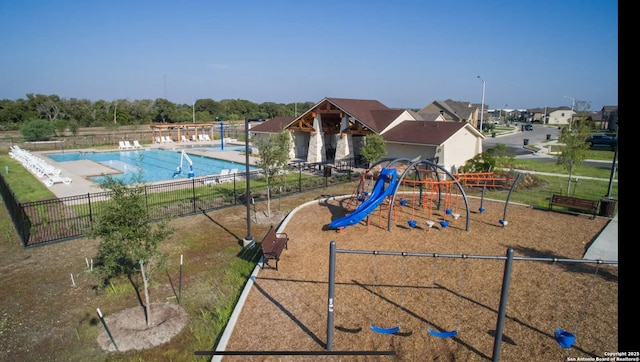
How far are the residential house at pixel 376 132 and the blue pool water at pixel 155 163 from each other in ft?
20.5

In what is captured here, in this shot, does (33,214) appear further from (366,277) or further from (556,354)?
(556,354)

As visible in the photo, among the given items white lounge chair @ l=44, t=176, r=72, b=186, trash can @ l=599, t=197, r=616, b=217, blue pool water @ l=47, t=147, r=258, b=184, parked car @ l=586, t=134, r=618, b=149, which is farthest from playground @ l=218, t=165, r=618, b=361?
parked car @ l=586, t=134, r=618, b=149

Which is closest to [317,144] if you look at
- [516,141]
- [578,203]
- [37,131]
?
[578,203]

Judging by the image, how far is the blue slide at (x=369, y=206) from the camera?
15.0 metres

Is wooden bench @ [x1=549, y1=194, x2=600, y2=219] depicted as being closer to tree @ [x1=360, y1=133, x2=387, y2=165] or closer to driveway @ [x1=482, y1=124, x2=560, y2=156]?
tree @ [x1=360, y1=133, x2=387, y2=165]

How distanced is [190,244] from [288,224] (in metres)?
4.12

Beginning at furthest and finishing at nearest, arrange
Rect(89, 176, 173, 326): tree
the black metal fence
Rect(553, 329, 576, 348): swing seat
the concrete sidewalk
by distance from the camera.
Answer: the black metal fence < the concrete sidewalk < Rect(89, 176, 173, 326): tree < Rect(553, 329, 576, 348): swing seat

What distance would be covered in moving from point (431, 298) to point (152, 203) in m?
15.2

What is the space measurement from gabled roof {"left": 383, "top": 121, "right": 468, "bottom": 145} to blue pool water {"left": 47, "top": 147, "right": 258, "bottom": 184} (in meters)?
12.2

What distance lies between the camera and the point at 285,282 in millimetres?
10727

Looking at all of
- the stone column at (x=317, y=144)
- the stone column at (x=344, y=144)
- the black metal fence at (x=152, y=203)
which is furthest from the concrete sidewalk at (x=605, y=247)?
the stone column at (x=317, y=144)

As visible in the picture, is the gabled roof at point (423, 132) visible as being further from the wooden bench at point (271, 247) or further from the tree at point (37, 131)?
the tree at point (37, 131)

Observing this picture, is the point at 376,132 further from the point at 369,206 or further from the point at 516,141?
the point at 516,141

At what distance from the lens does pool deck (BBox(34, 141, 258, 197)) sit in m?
22.5
